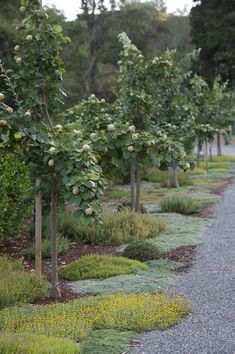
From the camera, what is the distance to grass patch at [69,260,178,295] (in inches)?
245

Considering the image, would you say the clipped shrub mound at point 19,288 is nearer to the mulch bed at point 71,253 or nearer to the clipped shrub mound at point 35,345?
the mulch bed at point 71,253

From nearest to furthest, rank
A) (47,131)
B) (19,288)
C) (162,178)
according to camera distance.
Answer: (19,288)
(47,131)
(162,178)

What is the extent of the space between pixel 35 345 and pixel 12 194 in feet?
17.1

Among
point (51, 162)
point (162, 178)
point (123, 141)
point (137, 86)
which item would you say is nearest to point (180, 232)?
point (137, 86)

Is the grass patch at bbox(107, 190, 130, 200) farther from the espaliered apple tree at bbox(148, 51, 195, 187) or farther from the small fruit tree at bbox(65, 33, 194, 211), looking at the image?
the small fruit tree at bbox(65, 33, 194, 211)

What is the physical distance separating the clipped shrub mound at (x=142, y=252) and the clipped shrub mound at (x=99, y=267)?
→ 354mm

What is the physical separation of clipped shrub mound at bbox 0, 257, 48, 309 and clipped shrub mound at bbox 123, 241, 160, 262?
189 centimetres

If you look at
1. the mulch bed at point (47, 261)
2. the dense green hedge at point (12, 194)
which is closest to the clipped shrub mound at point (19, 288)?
the mulch bed at point (47, 261)

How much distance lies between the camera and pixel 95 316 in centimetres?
503

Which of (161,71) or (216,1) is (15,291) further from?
(216,1)

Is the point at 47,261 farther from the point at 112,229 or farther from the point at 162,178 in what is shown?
the point at 162,178

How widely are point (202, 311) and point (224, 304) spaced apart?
346 millimetres

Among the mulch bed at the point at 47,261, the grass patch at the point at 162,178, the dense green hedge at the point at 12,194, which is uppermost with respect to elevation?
the dense green hedge at the point at 12,194

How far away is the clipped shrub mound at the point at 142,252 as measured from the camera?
7.84m
